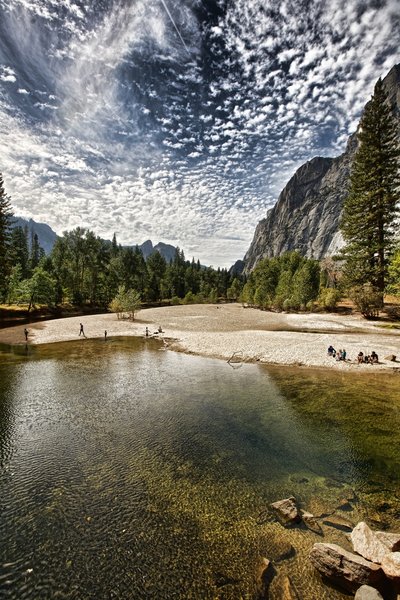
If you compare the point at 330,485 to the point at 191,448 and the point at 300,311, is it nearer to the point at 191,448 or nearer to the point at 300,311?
the point at 191,448

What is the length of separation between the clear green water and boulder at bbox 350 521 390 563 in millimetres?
734

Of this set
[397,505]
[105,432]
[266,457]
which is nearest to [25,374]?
[105,432]

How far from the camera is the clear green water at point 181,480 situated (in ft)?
22.3

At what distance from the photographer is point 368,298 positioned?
49.2m

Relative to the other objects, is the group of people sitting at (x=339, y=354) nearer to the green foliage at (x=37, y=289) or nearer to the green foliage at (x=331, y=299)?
the green foliage at (x=331, y=299)

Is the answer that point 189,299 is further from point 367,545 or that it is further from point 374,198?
point 367,545

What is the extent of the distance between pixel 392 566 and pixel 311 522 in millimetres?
2529

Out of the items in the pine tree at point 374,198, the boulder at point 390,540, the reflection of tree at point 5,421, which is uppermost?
the pine tree at point 374,198

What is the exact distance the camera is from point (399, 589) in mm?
5789

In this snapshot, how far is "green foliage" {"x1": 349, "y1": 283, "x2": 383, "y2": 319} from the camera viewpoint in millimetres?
48094

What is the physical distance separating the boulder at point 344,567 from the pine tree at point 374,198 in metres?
46.2

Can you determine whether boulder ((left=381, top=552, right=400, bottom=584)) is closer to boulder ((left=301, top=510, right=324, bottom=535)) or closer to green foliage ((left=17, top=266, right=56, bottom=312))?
boulder ((left=301, top=510, right=324, bottom=535))

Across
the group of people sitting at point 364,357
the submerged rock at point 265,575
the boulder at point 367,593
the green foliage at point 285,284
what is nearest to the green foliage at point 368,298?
the group of people sitting at point 364,357

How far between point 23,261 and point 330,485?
416 ft
